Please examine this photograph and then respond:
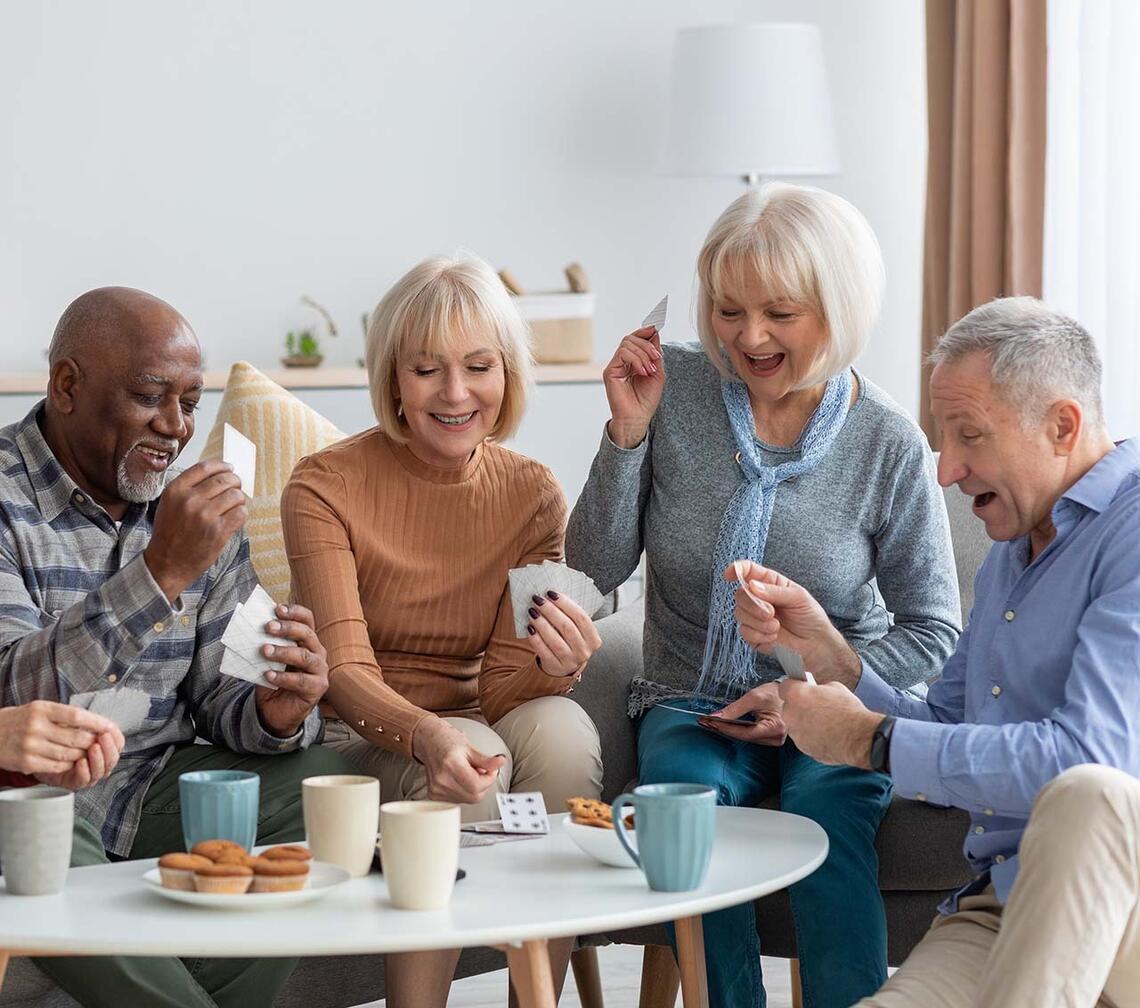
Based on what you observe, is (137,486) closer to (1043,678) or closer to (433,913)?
(433,913)

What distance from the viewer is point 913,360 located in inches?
181

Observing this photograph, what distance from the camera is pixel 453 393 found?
2270 mm

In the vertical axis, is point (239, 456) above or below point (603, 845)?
above

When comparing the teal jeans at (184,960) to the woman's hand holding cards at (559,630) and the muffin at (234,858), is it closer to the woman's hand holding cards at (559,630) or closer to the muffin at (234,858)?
the muffin at (234,858)

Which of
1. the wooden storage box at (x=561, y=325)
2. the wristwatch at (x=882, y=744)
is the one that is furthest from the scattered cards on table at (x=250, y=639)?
the wooden storage box at (x=561, y=325)

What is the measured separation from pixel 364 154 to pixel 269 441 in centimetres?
180

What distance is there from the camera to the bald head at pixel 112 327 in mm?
2074

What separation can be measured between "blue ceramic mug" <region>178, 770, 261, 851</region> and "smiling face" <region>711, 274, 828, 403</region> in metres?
0.99

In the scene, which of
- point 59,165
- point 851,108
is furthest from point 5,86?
point 851,108

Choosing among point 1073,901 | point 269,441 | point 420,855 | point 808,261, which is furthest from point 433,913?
point 269,441

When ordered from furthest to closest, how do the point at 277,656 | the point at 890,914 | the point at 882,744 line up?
the point at 890,914 < the point at 277,656 < the point at 882,744

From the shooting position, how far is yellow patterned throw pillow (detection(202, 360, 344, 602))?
8.74 ft

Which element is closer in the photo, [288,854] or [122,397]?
[288,854]

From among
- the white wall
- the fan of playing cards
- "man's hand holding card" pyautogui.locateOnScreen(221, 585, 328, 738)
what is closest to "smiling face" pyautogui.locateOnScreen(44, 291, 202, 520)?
"man's hand holding card" pyautogui.locateOnScreen(221, 585, 328, 738)
